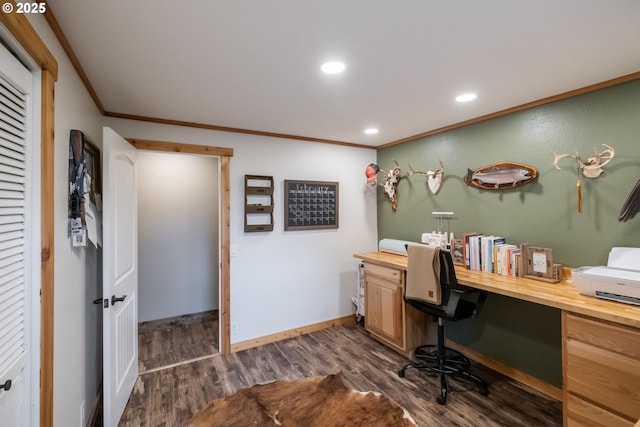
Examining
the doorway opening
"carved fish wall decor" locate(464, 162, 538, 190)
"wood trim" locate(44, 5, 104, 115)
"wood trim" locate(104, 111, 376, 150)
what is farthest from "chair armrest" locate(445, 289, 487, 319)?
"wood trim" locate(44, 5, 104, 115)

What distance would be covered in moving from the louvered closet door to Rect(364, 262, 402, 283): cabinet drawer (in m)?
2.72

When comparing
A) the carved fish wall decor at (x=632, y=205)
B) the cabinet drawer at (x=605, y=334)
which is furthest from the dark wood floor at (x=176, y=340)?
the carved fish wall decor at (x=632, y=205)

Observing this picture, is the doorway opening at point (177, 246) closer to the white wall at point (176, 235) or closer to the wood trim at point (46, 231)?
the white wall at point (176, 235)

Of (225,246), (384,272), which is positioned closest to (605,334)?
(384,272)

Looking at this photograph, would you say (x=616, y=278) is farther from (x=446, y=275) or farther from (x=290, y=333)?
(x=290, y=333)

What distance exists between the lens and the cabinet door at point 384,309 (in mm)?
3033

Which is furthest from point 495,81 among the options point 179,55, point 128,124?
point 128,124

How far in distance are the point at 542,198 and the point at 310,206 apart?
2318 mm

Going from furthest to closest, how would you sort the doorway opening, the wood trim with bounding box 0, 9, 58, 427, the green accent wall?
1. the doorway opening
2. the green accent wall
3. the wood trim with bounding box 0, 9, 58, 427

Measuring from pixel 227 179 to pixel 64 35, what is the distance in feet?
5.79

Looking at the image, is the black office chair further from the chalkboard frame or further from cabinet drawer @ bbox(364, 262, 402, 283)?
the chalkboard frame

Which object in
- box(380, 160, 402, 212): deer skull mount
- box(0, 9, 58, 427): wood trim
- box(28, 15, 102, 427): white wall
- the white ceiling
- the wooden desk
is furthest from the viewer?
box(380, 160, 402, 212): deer skull mount

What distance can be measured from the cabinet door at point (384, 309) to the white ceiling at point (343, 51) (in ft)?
5.97

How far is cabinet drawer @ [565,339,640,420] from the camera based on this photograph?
155cm
